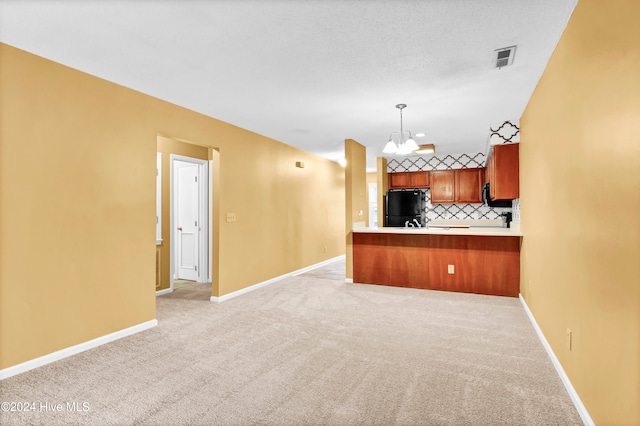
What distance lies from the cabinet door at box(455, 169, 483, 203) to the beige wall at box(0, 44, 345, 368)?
5261mm

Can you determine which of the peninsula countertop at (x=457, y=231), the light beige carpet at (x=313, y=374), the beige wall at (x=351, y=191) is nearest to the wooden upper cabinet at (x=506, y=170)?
the peninsula countertop at (x=457, y=231)

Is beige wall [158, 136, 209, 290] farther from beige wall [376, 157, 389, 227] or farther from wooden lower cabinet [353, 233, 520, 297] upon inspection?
beige wall [376, 157, 389, 227]

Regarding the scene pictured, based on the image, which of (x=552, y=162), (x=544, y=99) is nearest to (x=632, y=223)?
(x=552, y=162)

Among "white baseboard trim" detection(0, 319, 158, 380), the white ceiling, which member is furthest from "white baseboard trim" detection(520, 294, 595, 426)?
"white baseboard trim" detection(0, 319, 158, 380)

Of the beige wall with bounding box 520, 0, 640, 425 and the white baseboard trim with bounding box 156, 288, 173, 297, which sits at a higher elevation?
the beige wall with bounding box 520, 0, 640, 425

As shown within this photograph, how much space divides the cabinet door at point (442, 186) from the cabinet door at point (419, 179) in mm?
151

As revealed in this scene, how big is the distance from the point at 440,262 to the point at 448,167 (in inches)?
127

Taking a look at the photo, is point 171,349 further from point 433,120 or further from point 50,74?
point 433,120

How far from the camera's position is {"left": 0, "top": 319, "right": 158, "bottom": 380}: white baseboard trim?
2.42 metres

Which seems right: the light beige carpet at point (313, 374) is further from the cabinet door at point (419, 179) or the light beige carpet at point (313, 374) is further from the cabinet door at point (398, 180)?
the cabinet door at point (398, 180)

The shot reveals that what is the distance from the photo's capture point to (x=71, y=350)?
2775 mm

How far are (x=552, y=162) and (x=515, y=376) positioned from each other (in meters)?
1.69

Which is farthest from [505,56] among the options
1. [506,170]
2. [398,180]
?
[398,180]

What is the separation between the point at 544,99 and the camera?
2.92 meters
